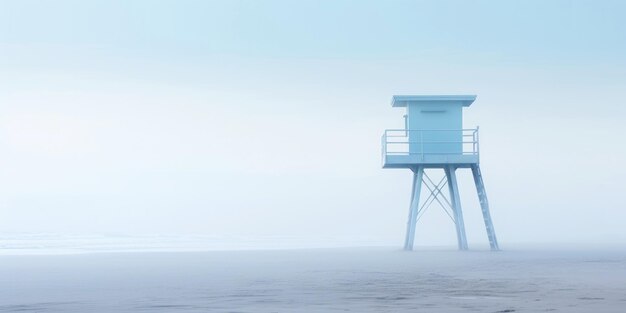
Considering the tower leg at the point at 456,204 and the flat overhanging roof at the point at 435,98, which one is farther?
the tower leg at the point at 456,204

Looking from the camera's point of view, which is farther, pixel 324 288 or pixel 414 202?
pixel 414 202

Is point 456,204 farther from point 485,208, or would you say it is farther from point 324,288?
point 324,288

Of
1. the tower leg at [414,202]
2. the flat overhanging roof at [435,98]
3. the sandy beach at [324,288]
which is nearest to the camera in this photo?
the sandy beach at [324,288]

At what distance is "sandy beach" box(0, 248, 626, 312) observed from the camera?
1341 cm

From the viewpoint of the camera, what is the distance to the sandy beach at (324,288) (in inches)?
528

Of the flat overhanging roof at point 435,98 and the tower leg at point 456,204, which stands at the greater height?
the flat overhanging roof at point 435,98

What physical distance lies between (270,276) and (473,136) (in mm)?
16906

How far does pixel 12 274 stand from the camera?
22984mm

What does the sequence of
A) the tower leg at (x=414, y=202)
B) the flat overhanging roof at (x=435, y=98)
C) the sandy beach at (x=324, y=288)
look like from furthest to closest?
→ the tower leg at (x=414, y=202)
the flat overhanging roof at (x=435, y=98)
the sandy beach at (x=324, y=288)

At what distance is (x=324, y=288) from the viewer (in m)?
17.0

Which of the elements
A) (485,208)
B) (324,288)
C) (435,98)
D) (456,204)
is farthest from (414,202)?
(324,288)

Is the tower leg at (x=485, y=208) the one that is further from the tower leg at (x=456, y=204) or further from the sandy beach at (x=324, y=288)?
the sandy beach at (x=324, y=288)

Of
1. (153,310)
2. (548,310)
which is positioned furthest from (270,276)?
(548,310)

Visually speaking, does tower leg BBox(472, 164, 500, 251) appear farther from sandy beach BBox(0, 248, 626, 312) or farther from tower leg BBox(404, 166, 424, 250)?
sandy beach BBox(0, 248, 626, 312)
